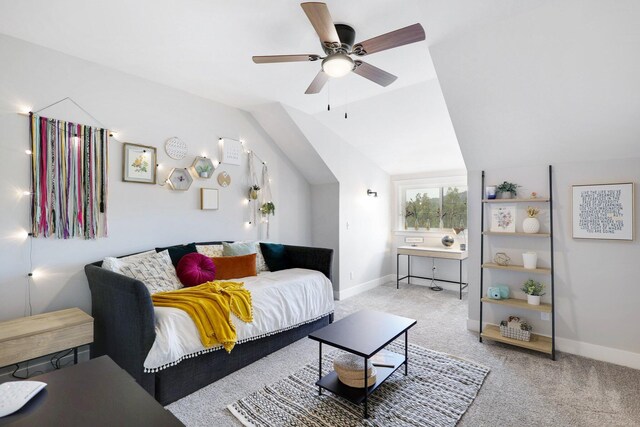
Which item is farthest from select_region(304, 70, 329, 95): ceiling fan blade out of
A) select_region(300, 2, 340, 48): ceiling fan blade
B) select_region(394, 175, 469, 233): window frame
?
select_region(394, 175, 469, 233): window frame

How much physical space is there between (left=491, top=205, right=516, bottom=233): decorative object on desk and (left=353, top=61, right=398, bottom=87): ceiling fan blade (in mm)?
1816

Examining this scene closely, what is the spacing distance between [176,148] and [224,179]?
650 mm

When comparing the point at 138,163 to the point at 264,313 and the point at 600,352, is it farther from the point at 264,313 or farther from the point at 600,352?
the point at 600,352

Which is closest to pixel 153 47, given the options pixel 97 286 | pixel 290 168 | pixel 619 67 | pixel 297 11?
pixel 297 11

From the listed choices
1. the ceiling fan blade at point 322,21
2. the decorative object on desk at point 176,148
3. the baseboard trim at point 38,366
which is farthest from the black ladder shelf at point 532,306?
the baseboard trim at point 38,366

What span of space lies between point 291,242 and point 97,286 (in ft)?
8.47

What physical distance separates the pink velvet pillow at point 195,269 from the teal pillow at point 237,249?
354mm

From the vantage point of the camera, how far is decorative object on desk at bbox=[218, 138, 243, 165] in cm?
382

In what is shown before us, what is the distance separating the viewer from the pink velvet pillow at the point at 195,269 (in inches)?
115

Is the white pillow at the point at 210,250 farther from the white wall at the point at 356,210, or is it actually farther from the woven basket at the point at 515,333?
the woven basket at the point at 515,333

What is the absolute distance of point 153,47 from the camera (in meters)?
2.55

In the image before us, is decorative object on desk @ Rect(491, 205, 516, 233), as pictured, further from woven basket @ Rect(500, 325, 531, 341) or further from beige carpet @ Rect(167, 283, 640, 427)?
beige carpet @ Rect(167, 283, 640, 427)

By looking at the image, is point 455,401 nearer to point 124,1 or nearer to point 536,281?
point 536,281

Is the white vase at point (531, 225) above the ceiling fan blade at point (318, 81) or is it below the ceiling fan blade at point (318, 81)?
below
